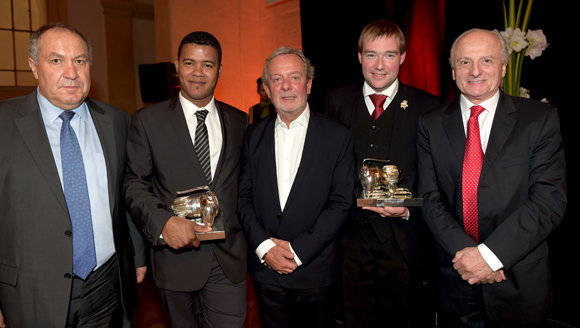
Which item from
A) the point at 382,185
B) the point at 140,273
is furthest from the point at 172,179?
the point at 382,185

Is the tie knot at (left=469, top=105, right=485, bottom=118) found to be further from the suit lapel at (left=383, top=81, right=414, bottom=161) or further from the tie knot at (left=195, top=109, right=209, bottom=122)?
the tie knot at (left=195, top=109, right=209, bottom=122)

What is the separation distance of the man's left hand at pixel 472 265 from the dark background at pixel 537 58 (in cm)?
188

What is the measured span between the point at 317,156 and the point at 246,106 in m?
4.59

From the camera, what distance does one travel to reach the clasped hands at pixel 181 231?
1764 millimetres

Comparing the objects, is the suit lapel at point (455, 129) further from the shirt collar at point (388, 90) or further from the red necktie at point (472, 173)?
the shirt collar at point (388, 90)

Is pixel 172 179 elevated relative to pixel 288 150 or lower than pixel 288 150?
lower

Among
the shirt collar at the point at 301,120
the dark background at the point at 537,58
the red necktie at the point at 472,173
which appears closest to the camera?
the red necktie at the point at 472,173

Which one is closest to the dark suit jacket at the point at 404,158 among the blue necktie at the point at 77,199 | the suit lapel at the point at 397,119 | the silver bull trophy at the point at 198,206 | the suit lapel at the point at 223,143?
the suit lapel at the point at 397,119

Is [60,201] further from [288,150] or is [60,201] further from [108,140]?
[288,150]

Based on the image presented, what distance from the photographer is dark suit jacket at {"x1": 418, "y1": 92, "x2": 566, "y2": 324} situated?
5.91ft

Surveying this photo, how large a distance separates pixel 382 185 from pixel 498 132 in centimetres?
61

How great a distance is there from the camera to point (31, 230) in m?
1.70

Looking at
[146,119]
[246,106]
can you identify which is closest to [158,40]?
[246,106]

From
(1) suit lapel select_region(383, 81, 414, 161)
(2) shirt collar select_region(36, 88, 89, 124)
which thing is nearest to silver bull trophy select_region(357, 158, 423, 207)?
(1) suit lapel select_region(383, 81, 414, 161)
